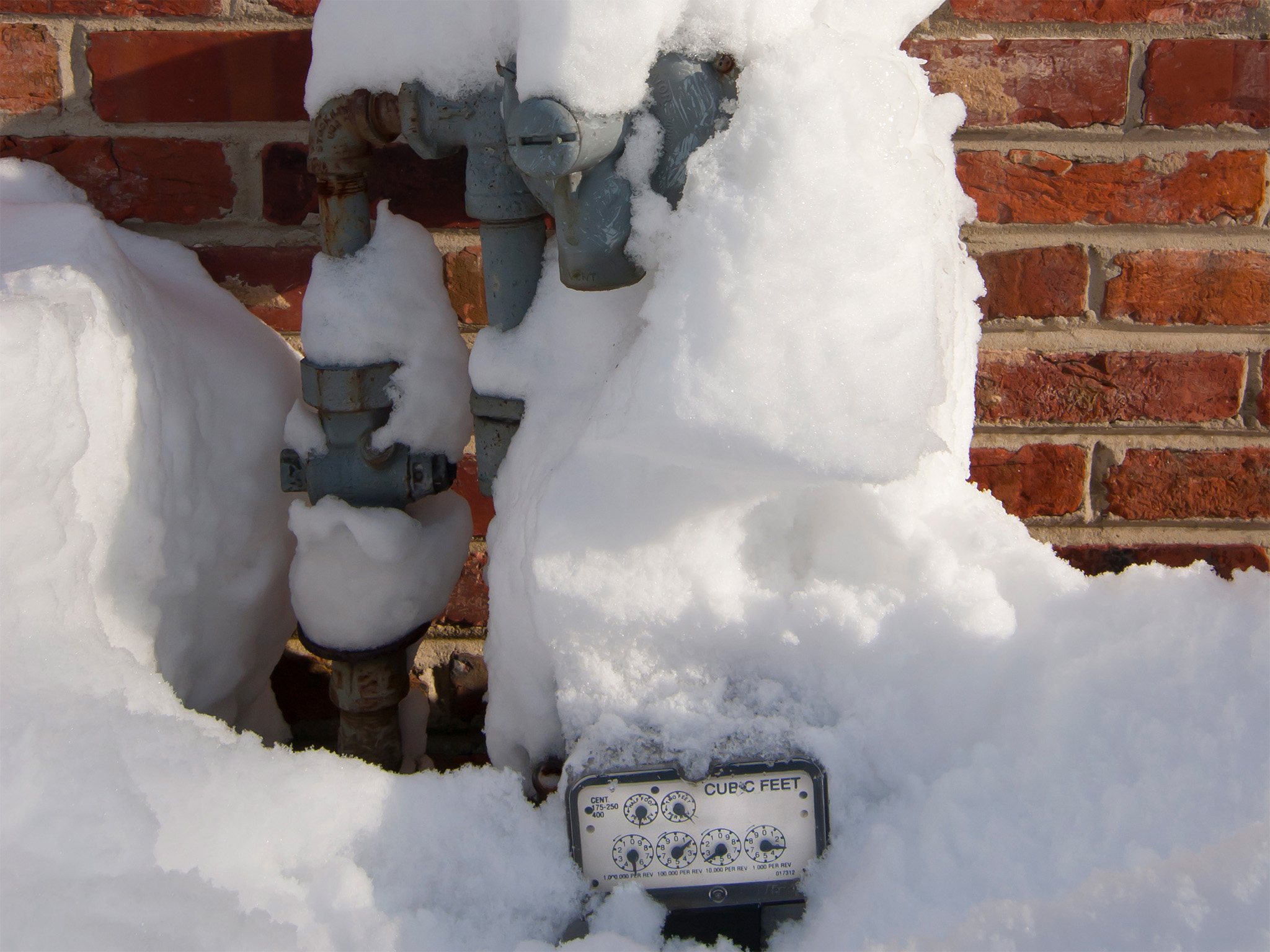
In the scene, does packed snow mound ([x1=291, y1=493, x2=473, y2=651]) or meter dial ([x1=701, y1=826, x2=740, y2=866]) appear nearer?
meter dial ([x1=701, y1=826, x2=740, y2=866])

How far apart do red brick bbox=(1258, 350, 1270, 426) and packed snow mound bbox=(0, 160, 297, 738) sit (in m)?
0.83

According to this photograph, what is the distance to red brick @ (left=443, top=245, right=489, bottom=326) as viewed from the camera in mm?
826

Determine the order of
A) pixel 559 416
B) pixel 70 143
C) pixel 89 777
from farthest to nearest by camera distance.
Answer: pixel 70 143 < pixel 559 416 < pixel 89 777

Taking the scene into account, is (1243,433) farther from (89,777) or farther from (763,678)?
(89,777)

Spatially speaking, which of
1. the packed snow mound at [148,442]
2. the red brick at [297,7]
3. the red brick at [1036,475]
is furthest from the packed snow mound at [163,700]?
the red brick at [1036,475]

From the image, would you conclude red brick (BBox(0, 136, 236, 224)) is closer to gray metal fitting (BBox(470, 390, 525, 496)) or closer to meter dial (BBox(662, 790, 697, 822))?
gray metal fitting (BBox(470, 390, 525, 496))

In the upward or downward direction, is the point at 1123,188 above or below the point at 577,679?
above

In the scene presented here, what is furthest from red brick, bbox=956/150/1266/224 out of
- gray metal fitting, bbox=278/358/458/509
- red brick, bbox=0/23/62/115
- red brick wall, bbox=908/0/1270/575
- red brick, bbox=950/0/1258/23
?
red brick, bbox=0/23/62/115

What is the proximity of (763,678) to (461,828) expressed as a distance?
183 mm

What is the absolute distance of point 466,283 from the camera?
2.73 feet

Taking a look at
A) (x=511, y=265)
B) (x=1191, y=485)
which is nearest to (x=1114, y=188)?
(x=1191, y=485)

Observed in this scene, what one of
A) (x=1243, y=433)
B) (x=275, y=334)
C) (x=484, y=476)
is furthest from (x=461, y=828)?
(x=1243, y=433)

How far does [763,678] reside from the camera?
54 centimetres

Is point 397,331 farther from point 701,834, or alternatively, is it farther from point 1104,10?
point 1104,10
